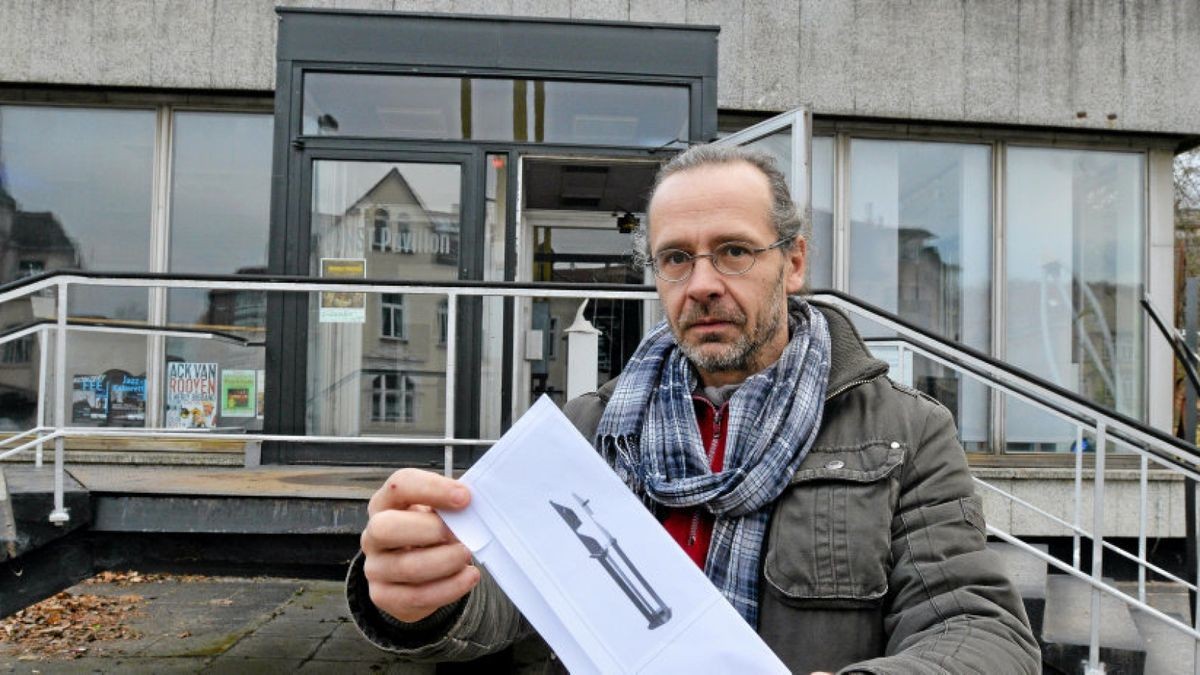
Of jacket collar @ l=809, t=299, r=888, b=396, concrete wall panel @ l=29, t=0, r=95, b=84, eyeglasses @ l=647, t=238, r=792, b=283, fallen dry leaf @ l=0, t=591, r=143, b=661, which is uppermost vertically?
concrete wall panel @ l=29, t=0, r=95, b=84

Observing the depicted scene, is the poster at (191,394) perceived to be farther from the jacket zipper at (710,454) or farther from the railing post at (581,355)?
the jacket zipper at (710,454)

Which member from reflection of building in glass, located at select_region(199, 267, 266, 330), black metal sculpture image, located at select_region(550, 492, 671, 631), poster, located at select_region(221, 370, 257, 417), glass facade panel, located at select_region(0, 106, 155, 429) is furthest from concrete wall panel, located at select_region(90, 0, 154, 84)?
black metal sculpture image, located at select_region(550, 492, 671, 631)

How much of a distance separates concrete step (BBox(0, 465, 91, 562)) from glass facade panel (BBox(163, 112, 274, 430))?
3.62m

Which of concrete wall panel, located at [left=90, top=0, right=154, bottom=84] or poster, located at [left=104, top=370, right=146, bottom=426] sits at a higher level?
concrete wall panel, located at [left=90, top=0, right=154, bottom=84]

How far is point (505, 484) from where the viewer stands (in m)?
1.24

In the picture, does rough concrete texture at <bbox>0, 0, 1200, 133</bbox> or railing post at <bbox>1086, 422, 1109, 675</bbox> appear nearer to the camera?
railing post at <bbox>1086, 422, 1109, 675</bbox>

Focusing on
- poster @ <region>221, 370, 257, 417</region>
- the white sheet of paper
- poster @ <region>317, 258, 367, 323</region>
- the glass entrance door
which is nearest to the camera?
the white sheet of paper

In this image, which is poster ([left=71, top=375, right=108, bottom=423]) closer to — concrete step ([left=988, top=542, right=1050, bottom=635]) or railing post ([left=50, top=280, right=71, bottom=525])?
railing post ([left=50, top=280, right=71, bottom=525])

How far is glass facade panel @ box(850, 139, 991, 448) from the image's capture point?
833 centimetres

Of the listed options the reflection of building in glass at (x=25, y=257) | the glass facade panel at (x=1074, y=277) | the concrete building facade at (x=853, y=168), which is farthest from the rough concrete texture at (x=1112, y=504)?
the reflection of building in glass at (x=25, y=257)

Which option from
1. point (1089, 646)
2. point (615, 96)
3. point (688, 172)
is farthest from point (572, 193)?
point (688, 172)

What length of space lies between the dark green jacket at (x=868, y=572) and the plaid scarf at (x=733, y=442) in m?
0.04

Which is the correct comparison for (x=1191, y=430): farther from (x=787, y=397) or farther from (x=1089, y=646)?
(x=787, y=397)

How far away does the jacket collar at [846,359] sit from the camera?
154 cm
